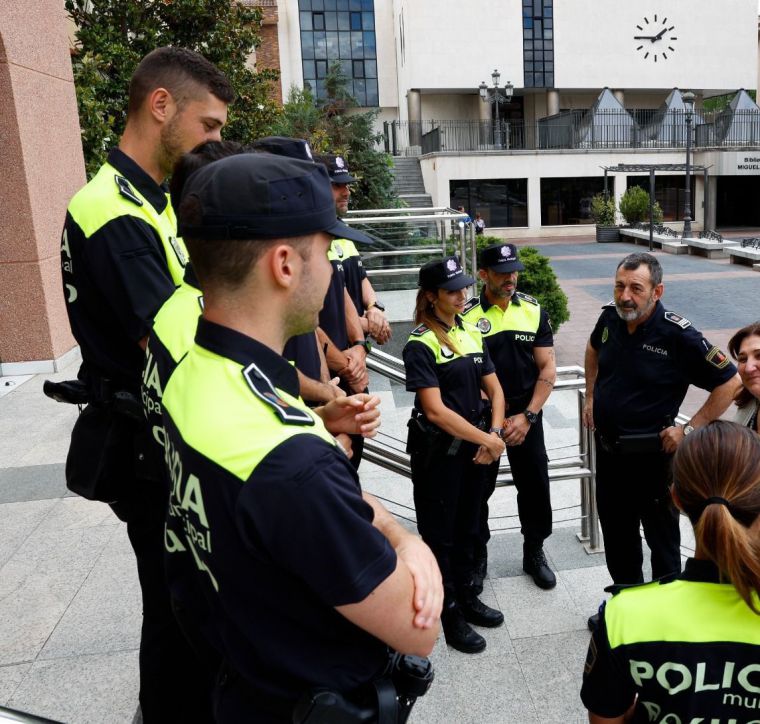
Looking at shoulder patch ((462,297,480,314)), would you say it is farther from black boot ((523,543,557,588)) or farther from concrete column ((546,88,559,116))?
concrete column ((546,88,559,116))

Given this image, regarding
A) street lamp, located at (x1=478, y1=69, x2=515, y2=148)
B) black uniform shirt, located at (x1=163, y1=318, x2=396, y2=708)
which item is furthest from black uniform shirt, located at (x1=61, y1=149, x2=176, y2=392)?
street lamp, located at (x1=478, y1=69, x2=515, y2=148)

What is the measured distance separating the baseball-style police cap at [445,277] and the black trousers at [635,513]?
1117 mm

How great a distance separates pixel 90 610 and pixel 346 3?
128 feet

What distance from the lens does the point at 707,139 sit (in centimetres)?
3172

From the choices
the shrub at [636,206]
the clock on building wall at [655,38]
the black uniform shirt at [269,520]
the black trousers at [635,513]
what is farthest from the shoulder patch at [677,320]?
the clock on building wall at [655,38]

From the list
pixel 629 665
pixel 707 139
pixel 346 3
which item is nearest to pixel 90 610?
pixel 629 665

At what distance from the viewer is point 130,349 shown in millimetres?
2295

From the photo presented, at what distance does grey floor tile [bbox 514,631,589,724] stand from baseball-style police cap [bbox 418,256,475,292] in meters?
1.69

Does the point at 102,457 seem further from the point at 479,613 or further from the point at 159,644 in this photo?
the point at 479,613

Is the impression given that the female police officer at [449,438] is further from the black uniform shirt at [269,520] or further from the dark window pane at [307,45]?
the dark window pane at [307,45]

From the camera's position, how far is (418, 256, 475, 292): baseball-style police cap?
11.5ft

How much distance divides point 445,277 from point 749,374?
139 centimetres

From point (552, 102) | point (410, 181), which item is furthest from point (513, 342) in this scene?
point (552, 102)

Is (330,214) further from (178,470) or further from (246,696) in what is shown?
(246,696)
